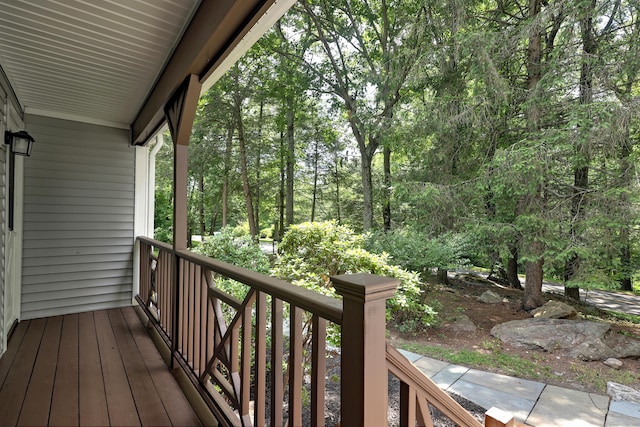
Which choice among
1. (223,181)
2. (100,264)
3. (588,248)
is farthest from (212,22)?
(223,181)

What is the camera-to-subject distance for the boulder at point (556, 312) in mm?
6066

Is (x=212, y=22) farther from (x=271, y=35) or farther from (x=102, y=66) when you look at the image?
(x=271, y=35)

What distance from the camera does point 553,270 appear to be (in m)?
6.43

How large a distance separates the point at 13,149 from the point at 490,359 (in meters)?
6.13

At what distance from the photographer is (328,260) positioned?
345 cm

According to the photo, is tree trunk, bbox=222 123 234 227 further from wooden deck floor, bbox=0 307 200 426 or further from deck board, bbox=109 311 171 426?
deck board, bbox=109 311 171 426

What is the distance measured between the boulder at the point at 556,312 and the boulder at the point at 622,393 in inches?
79.7

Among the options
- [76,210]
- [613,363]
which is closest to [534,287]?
[613,363]

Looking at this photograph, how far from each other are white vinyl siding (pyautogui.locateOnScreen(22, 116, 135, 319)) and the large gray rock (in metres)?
5.91

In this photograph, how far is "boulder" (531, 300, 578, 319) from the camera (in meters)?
6.07

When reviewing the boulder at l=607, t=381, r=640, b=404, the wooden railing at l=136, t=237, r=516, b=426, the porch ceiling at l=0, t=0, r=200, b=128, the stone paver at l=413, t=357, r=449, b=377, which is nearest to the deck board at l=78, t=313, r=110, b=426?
the wooden railing at l=136, t=237, r=516, b=426

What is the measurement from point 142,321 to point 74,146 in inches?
89.8

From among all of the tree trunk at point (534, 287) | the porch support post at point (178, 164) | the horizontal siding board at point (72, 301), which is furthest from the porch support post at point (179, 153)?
the tree trunk at point (534, 287)

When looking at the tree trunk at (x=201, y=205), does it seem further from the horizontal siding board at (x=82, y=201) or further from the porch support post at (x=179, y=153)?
the porch support post at (x=179, y=153)
